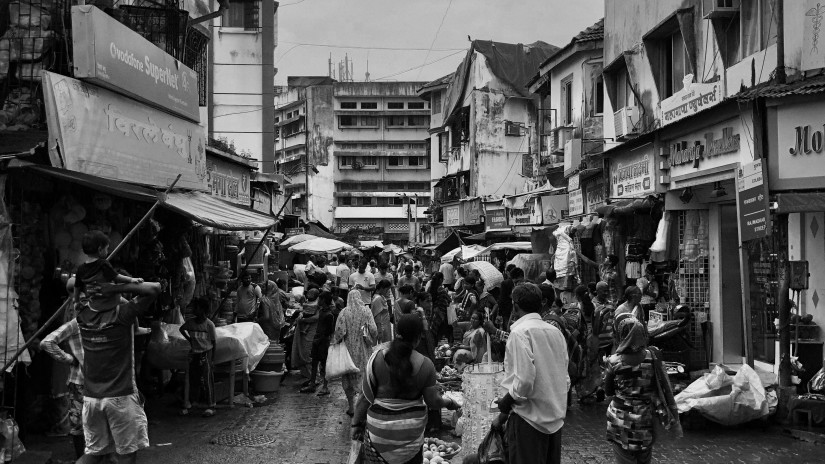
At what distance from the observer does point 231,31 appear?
2667cm

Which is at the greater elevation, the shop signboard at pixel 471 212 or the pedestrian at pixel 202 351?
the shop signboard at pixel 471 212

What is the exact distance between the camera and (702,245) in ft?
45.4

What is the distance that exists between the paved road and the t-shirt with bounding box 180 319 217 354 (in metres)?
0.95

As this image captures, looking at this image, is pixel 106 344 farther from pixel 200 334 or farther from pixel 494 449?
pixel 200 334

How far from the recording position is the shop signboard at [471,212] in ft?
129

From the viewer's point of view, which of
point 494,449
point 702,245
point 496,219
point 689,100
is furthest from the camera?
point 496,219

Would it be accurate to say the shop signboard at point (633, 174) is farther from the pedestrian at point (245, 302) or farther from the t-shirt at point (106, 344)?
the t-shirt at point (106, 344)

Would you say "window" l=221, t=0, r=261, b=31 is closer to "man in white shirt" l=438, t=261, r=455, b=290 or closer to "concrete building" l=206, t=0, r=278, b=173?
"concrete building" l=206, t=0, r=278, b=173

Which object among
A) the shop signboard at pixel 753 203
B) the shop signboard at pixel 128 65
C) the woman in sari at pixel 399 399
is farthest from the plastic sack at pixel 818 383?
the shop signboard at pixel 128 65

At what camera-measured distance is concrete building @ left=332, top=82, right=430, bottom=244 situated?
240 feet

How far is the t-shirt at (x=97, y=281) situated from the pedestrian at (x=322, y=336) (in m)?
6.38

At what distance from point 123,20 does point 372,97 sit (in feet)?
206

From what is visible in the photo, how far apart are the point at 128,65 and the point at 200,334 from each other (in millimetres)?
3800

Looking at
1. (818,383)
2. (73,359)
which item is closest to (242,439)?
(73,359)
